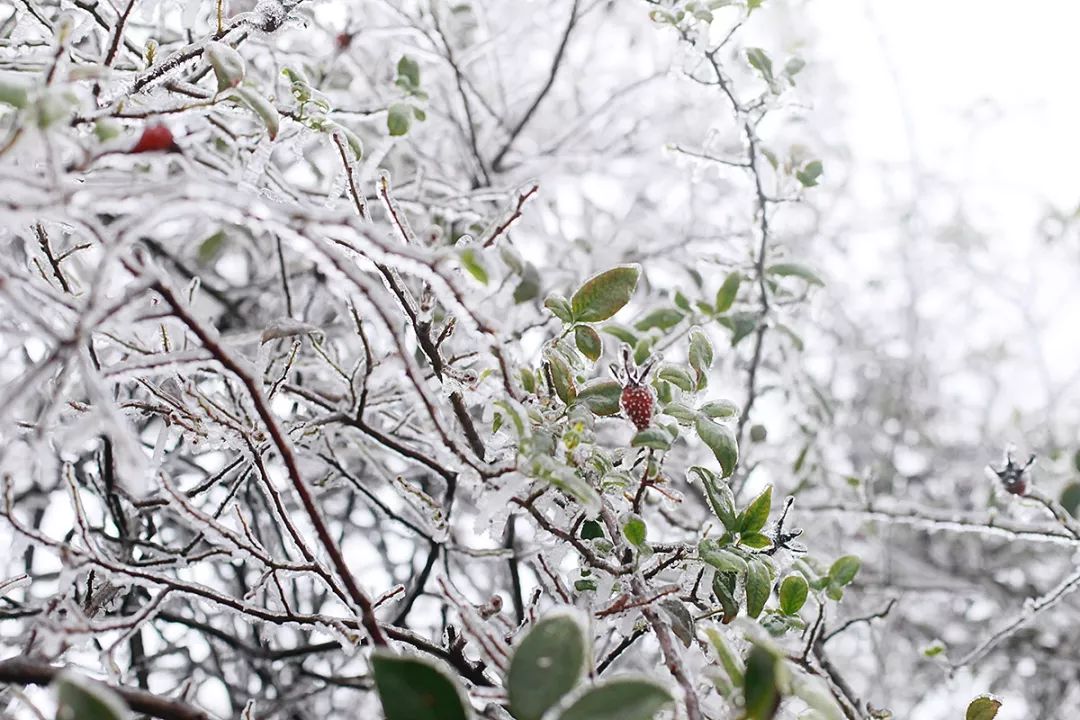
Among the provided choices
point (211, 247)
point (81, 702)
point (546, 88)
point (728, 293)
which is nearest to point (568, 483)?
point (81, 702)

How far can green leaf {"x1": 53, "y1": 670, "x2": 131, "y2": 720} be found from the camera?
0.52 metres

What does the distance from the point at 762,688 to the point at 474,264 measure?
33 centimetres

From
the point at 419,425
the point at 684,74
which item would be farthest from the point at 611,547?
the point at 684,74

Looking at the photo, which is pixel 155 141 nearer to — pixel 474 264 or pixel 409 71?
pixel 474 264

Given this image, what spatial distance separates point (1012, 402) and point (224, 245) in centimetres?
215

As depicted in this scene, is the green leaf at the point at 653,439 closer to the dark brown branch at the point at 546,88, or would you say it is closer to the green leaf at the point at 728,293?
the green leaf at the point at 728,293

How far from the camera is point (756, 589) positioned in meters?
0.83

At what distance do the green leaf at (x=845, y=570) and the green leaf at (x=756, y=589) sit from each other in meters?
0.25

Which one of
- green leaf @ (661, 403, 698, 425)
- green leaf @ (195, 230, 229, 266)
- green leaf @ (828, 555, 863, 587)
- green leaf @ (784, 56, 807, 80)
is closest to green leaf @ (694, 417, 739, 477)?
green leaf @ (661, 403, 698, 425)

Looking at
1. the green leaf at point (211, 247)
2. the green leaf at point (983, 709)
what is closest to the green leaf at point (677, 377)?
the green leaf at point (983, 709)

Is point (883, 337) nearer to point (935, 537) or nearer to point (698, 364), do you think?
point (935, 537)

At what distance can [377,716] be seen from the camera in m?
1.73

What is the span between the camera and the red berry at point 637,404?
2.79 ft

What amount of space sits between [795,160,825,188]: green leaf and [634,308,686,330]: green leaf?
0.25m
